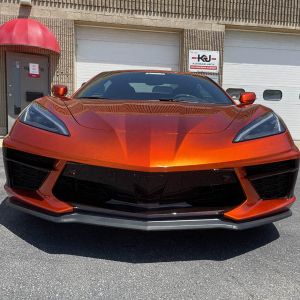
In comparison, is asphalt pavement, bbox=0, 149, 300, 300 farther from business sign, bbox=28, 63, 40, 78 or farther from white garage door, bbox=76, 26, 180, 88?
white garage door, bbox=76, 26, 180, 88

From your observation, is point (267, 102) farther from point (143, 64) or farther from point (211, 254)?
point (211, 254)

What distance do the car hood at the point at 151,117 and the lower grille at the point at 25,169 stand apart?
0.36 m

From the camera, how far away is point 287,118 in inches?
457

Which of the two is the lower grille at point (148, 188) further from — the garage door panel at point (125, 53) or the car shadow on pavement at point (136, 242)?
the garage door panel at point (125, 53)

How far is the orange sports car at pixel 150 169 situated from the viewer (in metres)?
2.27

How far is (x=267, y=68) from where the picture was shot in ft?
37.4

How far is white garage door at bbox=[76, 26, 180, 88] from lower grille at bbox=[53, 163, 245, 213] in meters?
8.57

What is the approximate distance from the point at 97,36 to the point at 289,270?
363 inches

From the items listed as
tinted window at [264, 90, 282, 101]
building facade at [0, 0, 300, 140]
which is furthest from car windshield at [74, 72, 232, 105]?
tinted window at [264, 90, 282, 101]

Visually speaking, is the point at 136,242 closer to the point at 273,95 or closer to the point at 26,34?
the point at 26,34

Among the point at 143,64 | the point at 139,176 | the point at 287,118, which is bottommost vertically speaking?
the point at 287,118

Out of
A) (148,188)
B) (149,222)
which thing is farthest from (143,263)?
(148,188)

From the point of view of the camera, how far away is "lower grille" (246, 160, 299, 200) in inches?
94.7

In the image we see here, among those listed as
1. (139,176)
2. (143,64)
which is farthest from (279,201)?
(143,64)
